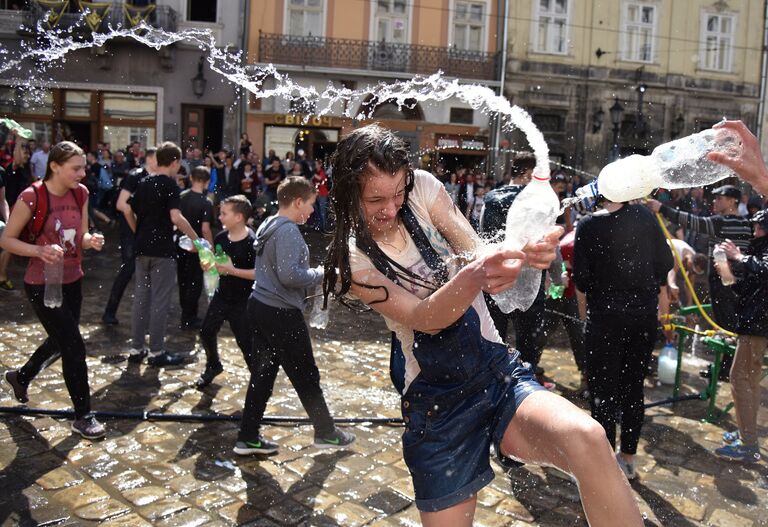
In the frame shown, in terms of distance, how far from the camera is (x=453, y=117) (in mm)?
23406

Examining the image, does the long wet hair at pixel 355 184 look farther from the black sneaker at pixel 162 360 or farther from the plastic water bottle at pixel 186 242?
the black sneaker at pixel 162 360

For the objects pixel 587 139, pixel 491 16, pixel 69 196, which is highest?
pixel 491 16

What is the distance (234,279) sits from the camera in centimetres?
563

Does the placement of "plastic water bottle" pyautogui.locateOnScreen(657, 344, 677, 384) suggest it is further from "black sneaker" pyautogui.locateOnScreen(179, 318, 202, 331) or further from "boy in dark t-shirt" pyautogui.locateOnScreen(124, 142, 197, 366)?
"black sneaker" pyautogui.locateOnScreen(179, 318, 202, 331)

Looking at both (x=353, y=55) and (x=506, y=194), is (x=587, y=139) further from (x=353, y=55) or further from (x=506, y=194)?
(x=506, y=194)

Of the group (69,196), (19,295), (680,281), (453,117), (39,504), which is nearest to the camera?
(39,504)

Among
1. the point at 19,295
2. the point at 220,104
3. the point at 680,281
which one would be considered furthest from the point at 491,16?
the point at 19,295

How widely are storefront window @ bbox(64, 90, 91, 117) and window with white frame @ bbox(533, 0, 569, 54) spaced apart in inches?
570

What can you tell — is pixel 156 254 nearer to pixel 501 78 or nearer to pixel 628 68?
pixel 501 78

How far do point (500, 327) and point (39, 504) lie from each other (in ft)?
10.6

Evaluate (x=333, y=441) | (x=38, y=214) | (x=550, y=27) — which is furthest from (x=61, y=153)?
(x=550, y=27)

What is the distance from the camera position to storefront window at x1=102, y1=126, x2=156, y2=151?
21.7 metres

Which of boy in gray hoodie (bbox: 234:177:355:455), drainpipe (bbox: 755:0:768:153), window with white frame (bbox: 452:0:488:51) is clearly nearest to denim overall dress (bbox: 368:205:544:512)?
boy in gray hoodie (bbox: 234:177:355:455)

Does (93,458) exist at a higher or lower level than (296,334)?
lower
